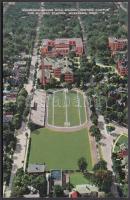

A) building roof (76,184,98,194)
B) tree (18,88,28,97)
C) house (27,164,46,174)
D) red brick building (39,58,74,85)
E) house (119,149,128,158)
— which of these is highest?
red brick building (39,58,74,85)

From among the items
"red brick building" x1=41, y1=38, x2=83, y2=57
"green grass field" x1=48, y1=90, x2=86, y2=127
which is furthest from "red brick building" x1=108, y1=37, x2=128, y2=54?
"green grass field" x1=48, y1=90, x2=86, y2=127

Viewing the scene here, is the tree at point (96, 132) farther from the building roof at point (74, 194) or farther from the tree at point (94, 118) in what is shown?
the building roof at point (74, 194)

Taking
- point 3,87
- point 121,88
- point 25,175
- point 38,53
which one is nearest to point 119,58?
point 121,88

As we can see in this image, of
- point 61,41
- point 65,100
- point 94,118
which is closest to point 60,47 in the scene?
point 61,41

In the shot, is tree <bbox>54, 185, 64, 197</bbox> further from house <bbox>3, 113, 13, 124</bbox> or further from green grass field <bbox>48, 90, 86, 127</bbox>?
house <bbox>3, 113, 13, 124</bbox>

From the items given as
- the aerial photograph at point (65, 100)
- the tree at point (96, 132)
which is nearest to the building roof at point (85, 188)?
the aerial photograph at point (65, 100)

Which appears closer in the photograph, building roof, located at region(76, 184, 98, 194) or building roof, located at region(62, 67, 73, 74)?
building roof, located at region(76, 184, 98, 194)

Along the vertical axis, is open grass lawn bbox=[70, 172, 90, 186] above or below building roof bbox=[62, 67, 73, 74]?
below
